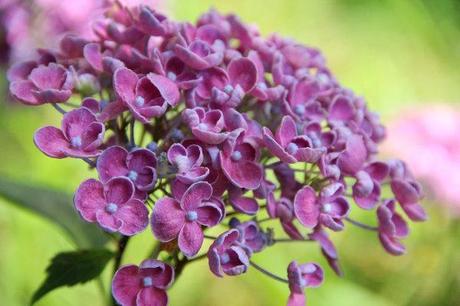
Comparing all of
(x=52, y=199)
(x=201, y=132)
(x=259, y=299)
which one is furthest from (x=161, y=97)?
(x=259, y=299)

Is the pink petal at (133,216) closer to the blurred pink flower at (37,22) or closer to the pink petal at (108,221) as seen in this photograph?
the pink petal at (108,221)

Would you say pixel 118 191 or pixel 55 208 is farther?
pixel 55 208

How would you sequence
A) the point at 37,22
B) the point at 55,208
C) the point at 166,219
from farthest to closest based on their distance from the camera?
the point at 37,22 → the point at 55,208 → the point at 166,219

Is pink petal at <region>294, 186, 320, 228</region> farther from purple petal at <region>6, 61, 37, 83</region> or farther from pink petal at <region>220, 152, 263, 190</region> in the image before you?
purple petal at <region>6, 61, 37, 83</region>

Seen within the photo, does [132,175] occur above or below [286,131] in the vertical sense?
below

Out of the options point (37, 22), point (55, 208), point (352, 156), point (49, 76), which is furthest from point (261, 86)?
point (37, 22)

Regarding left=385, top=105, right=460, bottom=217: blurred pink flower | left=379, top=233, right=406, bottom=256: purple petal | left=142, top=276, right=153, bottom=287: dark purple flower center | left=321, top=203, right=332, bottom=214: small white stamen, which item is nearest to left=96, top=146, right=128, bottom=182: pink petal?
left=142, top=276, right=153, bottom=287: dark purple flower center

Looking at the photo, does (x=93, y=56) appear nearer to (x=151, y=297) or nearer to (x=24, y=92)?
(x=24, y=92)
